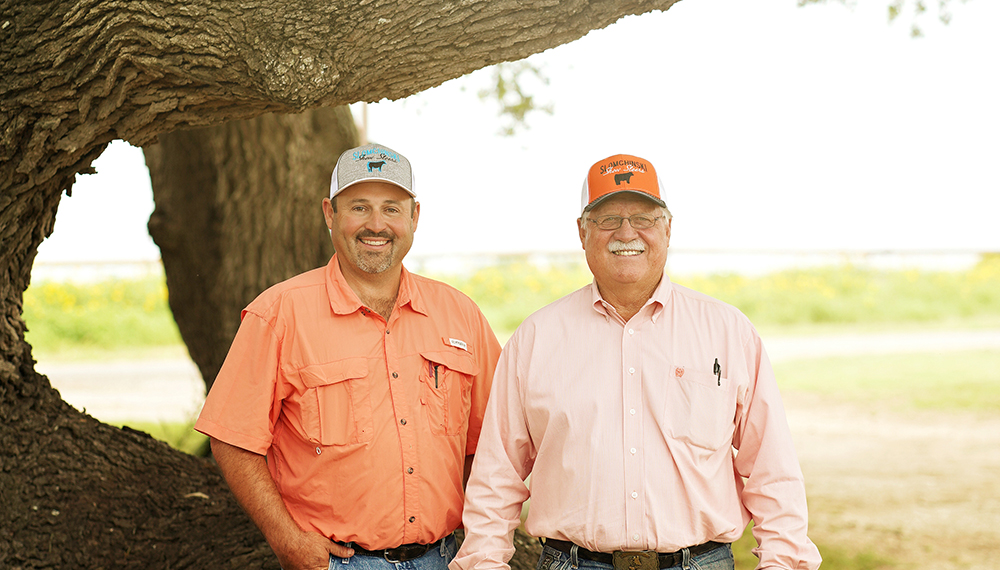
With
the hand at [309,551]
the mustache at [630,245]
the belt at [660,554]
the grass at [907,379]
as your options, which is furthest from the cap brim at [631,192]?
the grass at [907,379]

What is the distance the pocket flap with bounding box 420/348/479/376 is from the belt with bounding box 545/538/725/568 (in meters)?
0.64

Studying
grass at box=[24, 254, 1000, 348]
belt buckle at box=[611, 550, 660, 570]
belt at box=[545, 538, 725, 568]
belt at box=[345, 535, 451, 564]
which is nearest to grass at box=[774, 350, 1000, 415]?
grass at box=[24, 254, 1000, 348]

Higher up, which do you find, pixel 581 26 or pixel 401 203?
pixel 581 26

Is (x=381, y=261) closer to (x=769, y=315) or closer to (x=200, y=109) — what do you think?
(x=200, y=109)

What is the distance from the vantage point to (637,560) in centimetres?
244

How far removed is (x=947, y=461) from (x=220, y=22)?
824cm

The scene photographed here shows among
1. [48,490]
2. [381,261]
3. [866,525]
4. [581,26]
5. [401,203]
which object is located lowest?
[866,525]

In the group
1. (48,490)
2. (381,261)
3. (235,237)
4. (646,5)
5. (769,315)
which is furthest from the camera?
(769,315)

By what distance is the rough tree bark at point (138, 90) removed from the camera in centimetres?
311

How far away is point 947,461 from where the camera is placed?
855 cm

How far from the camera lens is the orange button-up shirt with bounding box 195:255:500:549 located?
2.68 metres

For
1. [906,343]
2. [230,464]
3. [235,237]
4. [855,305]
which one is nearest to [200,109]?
[230,464]

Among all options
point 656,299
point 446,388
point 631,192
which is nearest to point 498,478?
point 446,388

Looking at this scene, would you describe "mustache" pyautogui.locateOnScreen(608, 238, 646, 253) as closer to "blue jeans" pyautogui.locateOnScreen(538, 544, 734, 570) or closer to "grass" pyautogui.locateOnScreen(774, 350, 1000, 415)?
"blue jeans" pyautogui.locateOnScreen(538, 544, 734, 570)
